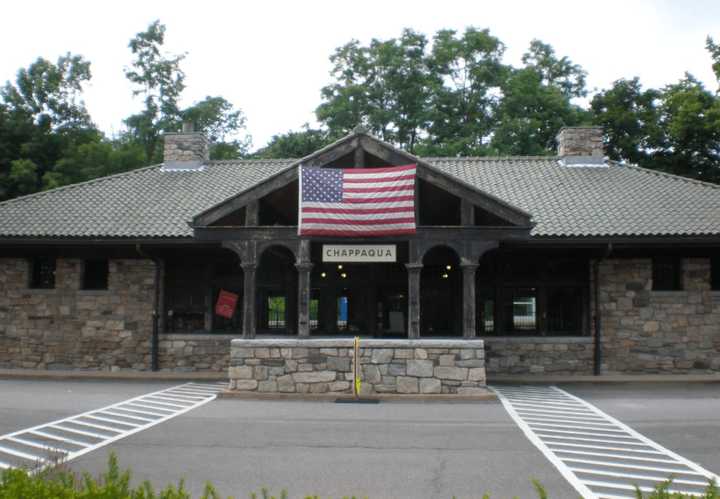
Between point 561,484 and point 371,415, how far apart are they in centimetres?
429

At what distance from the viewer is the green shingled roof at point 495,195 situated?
14.7 metres

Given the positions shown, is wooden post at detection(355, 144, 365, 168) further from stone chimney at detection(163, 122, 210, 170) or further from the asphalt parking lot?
stone chimney at detection(163, 122, 210, 170)

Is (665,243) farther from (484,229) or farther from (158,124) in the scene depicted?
(158,124)

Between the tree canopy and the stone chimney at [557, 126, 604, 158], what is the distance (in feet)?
27.4

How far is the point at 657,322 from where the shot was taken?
14.6 meters

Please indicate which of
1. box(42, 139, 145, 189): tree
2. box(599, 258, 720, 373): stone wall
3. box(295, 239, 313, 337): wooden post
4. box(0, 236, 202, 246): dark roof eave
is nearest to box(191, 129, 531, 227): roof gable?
box(295, 239, 313, 337): wooden post

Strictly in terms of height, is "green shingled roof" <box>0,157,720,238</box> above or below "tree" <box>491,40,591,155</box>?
below

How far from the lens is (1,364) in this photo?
51.2 feet

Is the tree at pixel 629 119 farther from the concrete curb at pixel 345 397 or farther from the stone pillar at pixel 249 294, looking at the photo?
the stone pillar at pixel 249 294

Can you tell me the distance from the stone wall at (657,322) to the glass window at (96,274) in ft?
44.3

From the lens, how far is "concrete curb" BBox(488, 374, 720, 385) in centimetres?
1356

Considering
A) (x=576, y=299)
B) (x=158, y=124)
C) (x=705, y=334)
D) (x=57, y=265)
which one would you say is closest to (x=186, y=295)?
(x=57, y=265)

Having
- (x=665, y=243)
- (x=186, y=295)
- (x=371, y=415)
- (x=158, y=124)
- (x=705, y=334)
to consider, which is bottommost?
(x=371, y=415)

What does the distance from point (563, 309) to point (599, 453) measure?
831 centimetres
